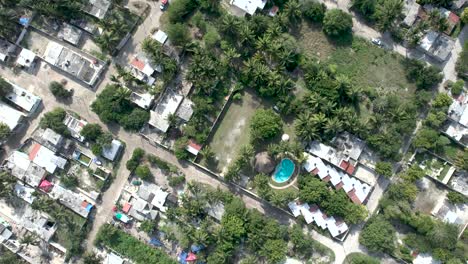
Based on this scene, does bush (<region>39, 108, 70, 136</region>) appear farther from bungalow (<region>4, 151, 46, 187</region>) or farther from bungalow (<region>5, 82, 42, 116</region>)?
bungalow (<region>4, 151, 46, 187</region>)

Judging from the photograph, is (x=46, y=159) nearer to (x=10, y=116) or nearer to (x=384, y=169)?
(x=10, y=116)

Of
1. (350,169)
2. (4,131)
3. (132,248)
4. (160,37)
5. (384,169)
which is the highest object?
(160,37)

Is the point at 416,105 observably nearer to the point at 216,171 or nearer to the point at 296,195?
the point at 296,195

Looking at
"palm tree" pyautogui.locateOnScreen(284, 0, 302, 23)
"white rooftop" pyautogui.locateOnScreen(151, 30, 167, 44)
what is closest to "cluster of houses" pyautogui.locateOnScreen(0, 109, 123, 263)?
"white rooftop" pyautogui.locateOnScreen(151, 30, 167, 44)

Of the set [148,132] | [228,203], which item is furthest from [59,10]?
[228,203]

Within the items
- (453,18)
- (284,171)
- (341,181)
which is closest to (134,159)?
(284,171)

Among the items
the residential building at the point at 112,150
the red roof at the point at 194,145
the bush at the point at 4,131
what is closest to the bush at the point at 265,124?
the red roof at the point at 194,145
